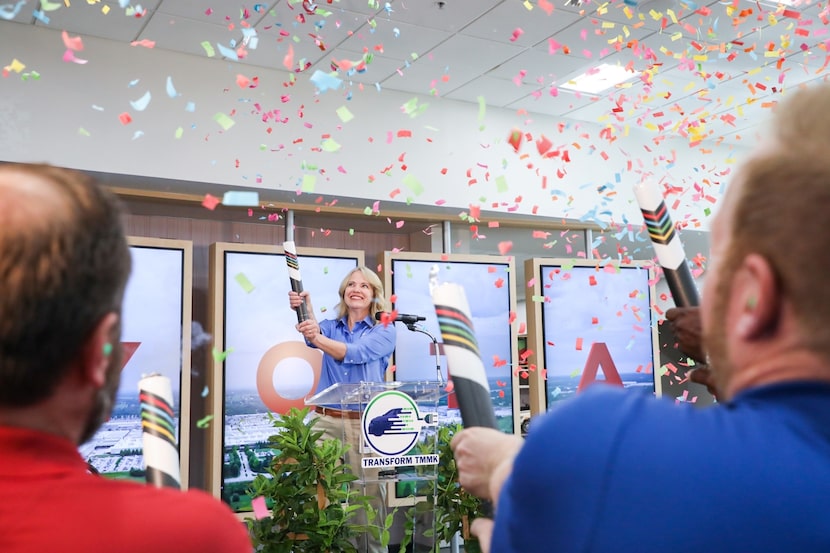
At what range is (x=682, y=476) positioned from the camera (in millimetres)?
568

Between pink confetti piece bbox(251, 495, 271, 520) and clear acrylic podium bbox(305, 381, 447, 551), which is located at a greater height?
clear acrylic podium bbox(305, 381, 447, 551)

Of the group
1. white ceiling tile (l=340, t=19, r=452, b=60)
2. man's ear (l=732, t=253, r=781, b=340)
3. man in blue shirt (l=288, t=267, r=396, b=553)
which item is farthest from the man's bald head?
white ceiling tile (l=340, t=19, r=452, b=60)

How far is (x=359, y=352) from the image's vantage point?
4.70 metres

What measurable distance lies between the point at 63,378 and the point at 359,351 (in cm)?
399

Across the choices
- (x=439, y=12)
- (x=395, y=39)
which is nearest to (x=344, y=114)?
(x=395, y=39)

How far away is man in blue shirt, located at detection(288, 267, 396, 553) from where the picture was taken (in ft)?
14.5

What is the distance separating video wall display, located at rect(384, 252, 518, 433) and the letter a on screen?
0.87 meters

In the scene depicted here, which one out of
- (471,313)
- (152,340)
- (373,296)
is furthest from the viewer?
(471,313)

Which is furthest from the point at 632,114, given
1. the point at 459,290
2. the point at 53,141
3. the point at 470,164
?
the point at 459,290

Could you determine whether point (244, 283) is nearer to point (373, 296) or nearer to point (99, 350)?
point (373, 296)

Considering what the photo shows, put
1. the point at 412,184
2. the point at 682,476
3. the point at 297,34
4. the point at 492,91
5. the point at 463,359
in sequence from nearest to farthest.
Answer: the point at 682,476 → the point at 463,359 → the point at 297,34 → the point at 412,184 → the point at 492,91

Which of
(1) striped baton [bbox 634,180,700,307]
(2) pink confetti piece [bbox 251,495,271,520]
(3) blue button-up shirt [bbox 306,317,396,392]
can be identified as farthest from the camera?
(3) blue button-up shirt [bbox 306,317,396,392]

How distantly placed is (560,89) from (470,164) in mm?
960

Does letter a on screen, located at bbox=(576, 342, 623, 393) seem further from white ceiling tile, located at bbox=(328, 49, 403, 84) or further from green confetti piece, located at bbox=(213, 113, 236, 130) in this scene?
green confetti piece, located at bbox=(213, 113, 236, 130)
